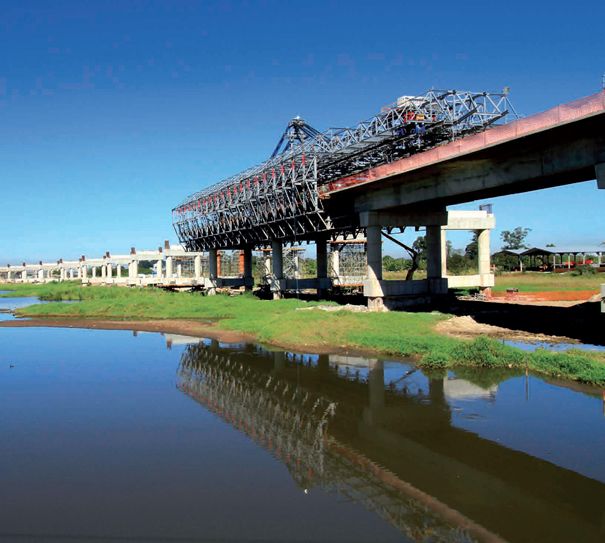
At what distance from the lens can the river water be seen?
10.2 metres

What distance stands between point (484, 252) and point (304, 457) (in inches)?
1730

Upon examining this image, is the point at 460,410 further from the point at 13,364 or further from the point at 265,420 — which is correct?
the point at 13,364

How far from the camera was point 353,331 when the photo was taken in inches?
1240

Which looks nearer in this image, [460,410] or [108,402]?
[460,410]

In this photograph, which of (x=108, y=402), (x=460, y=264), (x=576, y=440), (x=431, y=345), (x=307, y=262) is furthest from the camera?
(x=307, y=262)

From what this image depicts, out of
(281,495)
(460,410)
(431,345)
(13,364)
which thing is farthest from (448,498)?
(13,364)

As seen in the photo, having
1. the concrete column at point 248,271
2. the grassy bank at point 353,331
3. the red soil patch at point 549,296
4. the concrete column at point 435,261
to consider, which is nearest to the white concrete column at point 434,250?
the concrete column at point 435,261

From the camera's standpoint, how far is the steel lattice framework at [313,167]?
38.0 metres

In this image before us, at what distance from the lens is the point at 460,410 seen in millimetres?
17141

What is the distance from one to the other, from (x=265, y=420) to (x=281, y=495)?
5.90 metres

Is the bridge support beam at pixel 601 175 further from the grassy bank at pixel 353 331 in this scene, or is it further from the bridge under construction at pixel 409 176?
the grassy bank at pixel 353 331

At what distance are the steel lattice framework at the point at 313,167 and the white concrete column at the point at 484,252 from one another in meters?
13.7

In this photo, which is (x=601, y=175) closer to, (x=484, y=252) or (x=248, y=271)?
(x=484, y=252)

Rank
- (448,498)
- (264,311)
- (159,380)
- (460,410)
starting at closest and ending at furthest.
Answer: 1. (448,498)
2. (460,410)
3. (159,380)
4. (264,311)
